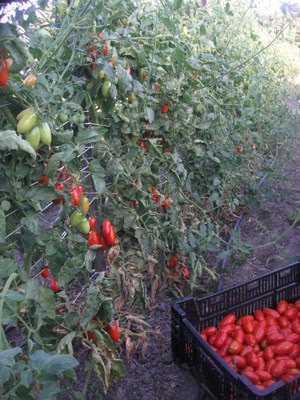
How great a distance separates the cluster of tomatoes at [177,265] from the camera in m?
2.23

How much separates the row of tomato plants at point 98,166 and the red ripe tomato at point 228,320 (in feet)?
0.79

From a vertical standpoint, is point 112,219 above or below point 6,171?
below

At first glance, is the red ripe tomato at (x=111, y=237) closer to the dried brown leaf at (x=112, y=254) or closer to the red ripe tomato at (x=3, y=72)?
the dried brown leaf at (x=112, y=254)

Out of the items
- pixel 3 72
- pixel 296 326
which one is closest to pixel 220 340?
pixel 296 326

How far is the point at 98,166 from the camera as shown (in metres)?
1.36

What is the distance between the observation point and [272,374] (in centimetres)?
176

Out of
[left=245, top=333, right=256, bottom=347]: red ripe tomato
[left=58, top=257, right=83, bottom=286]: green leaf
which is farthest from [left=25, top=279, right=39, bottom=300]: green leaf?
[left=245, top=333, right=256, bottom=347]: red ripe tomato

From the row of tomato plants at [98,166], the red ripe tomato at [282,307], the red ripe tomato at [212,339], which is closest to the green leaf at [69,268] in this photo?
the row of tomato plants at [98,166]

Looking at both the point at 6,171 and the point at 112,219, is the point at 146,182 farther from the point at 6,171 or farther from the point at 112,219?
the point at 6,171

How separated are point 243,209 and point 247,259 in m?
0.72

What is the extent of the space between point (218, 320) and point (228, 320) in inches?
2.6

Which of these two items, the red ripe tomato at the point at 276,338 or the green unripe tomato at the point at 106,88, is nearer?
the green unripe tomato at the point at 106,88

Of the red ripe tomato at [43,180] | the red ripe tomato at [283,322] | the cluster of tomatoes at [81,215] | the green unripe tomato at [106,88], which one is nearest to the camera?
the red ripe tomato at [43,180]

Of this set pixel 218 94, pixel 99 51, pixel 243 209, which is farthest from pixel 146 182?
pixel 243 209
